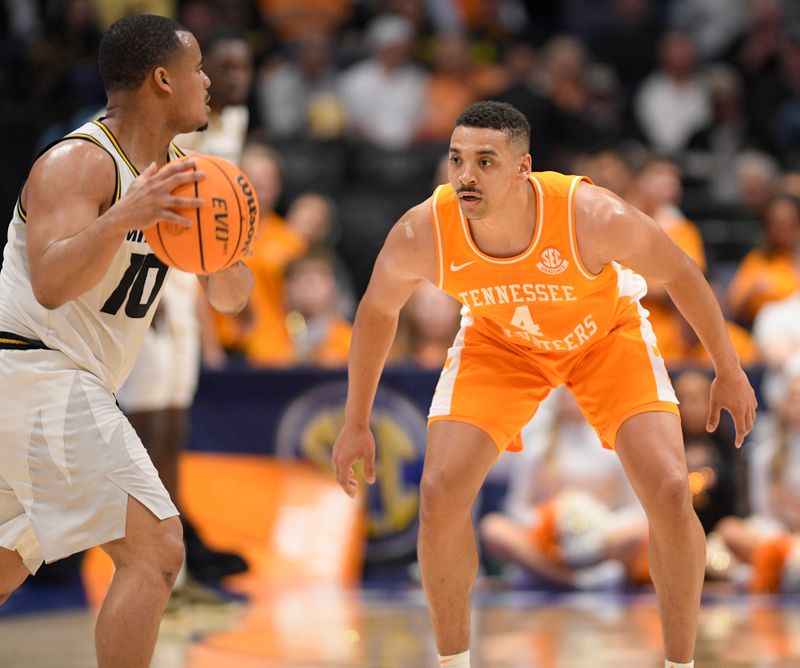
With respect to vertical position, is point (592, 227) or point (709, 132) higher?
point (709, 132)

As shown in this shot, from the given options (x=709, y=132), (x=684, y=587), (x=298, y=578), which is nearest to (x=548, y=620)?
(x=298, y=578)

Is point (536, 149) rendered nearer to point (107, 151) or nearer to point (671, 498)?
point (671, 498)

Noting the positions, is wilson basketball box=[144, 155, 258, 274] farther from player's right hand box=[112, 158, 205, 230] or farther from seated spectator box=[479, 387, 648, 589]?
seated spectator box=[479, 387, 648, 589]

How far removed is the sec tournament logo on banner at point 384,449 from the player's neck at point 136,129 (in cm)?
416

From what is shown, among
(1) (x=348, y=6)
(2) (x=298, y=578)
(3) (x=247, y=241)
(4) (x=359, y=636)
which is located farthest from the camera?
(1) (x=348, y=6)

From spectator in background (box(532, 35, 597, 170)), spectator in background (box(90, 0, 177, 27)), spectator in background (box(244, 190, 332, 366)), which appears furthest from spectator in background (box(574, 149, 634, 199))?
spectator in background (box(90, 0, 177, 27))

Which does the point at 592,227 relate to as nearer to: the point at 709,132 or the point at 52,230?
the point at 52,230

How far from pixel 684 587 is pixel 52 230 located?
91.6 inches

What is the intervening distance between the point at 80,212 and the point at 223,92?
2897 mm

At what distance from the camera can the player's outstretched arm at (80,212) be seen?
3.54m

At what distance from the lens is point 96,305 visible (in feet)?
12.9

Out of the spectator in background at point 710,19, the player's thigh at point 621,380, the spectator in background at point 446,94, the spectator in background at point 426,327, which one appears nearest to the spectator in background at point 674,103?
the spectator in background at point 710,19

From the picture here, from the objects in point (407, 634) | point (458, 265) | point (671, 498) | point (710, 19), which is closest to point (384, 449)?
point (407, 634)

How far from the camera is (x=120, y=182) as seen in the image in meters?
3.85
